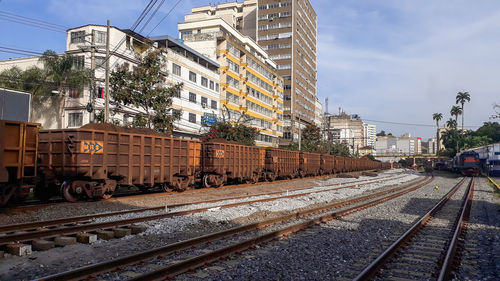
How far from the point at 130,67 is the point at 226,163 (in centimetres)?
1975

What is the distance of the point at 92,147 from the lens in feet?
43.8

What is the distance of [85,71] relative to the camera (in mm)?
32094

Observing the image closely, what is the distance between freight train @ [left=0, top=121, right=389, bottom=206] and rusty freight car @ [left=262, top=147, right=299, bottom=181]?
6.25 meters

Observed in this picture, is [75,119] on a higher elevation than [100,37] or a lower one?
lower

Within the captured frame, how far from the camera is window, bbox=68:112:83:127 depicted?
107 feet

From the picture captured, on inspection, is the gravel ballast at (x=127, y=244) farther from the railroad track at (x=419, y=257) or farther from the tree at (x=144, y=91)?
the tree at (x=144, y=91)

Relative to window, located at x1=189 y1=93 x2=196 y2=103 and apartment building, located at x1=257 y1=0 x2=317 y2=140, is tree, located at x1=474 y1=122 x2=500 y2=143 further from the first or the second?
window, located at x1=189 y1=93 x2=196 y2=103

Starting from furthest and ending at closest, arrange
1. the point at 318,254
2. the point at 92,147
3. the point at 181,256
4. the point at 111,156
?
the point at 111,156, the point at 92,147, the point at 318,254, the point at 181,256

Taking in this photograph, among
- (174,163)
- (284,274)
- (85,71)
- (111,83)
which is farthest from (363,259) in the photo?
(85,71)

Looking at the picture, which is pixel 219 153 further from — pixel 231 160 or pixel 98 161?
pixel 98 161

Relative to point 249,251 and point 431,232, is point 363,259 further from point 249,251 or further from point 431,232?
point 431,232

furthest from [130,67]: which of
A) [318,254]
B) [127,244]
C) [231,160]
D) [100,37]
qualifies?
[318,254]

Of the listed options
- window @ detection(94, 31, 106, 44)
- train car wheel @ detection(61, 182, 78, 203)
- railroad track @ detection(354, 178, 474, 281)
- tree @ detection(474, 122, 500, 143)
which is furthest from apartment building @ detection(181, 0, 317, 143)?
railroad track @ detection(354, 178, 474, 281)

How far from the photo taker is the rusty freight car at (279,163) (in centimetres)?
2848
